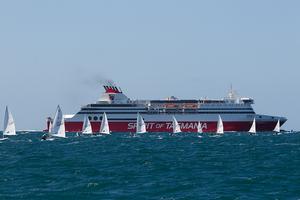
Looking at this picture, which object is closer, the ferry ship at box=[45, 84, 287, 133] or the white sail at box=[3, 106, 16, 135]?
the white sail at box=[3, 106, 16, 135]

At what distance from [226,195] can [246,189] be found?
239cm

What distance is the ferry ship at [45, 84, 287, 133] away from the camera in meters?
186

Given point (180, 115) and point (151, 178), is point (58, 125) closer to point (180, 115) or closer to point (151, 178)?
point (151, 178)

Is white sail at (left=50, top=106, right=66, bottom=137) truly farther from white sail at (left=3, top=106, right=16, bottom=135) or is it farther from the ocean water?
the ocean water

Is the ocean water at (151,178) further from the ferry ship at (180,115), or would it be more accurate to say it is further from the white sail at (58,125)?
the ferry ship at (180,115)

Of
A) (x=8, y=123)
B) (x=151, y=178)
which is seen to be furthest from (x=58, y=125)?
(x=151, y=178)

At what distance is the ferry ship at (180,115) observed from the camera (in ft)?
610

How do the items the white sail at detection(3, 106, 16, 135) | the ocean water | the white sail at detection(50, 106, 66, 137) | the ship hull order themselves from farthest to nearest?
the ship hull
the white sail at detection(50, 106, 66, 137)
the white sail at detection(3, 106, 16, 135)
the ocean water

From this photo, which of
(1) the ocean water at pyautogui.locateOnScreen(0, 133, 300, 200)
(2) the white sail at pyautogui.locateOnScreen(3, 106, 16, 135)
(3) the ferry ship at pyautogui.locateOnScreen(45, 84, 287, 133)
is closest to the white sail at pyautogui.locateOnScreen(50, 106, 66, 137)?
(2) the white sail at pyautogui.locateOnScreen(3, 106, 16, 135)

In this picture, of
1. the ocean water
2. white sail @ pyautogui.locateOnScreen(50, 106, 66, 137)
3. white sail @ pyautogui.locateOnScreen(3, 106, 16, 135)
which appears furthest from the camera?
white sail @ pyautogui.locateOnScreen(50, 106, 66, 137)

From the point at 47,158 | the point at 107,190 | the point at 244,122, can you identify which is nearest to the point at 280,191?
the point at 107,190

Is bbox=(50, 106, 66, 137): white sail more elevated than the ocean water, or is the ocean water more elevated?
bbox=(50, 106, 66, 137): white sail

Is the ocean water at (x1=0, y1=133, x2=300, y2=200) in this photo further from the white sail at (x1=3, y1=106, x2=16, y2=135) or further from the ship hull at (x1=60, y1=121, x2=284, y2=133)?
the ship hull at (x1=60, y1=121, x2=284, y2=133)

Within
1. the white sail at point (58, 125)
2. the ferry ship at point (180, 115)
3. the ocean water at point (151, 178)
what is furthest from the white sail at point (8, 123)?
the ferry ship at point (180, 115)
